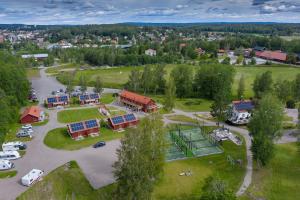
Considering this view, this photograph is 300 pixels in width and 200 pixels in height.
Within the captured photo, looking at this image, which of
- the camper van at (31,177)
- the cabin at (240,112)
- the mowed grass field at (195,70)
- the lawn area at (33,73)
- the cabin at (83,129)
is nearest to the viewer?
the camper van at (31,177)

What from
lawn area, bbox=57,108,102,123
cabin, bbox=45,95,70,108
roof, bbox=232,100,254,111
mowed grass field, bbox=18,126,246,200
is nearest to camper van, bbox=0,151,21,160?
mowed grass field, bbox=18,126,246,200

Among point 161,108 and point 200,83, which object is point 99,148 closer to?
point 161,108

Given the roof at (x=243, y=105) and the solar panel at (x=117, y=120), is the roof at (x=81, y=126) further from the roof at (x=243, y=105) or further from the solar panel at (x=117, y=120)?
the roof at (x=243, y=105)

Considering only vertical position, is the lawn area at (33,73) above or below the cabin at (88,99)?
above

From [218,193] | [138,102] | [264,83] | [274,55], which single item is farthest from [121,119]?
[274,55]

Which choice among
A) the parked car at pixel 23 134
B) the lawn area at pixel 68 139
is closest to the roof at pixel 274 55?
the lawn area at pixel 68 139
